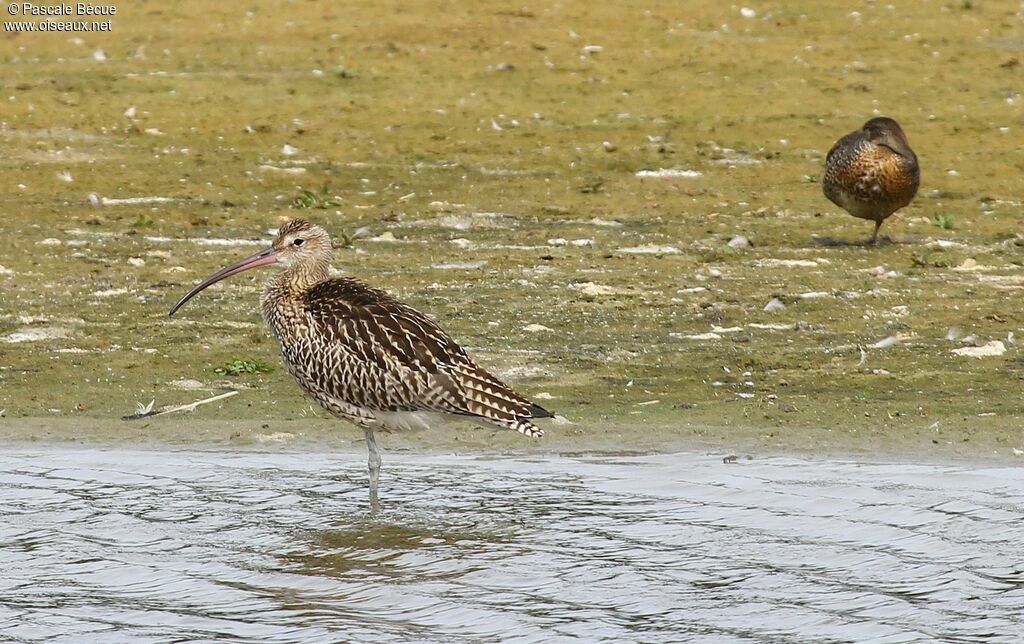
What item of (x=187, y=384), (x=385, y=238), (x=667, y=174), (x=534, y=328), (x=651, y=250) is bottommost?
(x=187, y=384)

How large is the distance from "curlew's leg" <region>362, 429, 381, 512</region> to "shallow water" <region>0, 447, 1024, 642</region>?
84mm

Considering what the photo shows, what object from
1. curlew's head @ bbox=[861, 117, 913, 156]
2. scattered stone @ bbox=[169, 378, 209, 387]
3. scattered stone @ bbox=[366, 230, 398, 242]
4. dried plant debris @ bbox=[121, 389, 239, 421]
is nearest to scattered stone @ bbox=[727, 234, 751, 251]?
curlew's head @ bbox=[861, 117, 913, 156]

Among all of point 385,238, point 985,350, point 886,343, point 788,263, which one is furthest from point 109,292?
point 985,350

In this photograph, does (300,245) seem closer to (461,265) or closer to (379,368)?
(379,368)

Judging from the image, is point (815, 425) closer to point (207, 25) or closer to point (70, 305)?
point (70, 305)

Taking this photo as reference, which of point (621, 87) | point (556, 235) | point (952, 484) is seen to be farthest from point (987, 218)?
point (952, 484)

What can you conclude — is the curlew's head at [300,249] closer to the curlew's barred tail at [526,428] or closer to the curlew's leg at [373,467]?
the curlew's leg at [373,467]

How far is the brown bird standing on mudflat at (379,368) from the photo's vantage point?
9.79 metres

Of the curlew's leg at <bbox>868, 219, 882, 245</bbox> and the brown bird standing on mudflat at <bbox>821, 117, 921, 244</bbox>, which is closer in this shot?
the brown bird standing on mudflat at <bbox>821, 117, 921, 244</bbox>

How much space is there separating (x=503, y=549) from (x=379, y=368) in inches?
70.0

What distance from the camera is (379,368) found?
9961 mm

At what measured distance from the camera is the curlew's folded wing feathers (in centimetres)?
977

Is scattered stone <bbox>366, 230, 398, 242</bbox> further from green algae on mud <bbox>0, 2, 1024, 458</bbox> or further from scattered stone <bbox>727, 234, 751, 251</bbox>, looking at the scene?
scattered stone <bbox>727, 234, 751, 251</bbox>

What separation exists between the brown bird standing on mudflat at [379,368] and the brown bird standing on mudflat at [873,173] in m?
6.70
